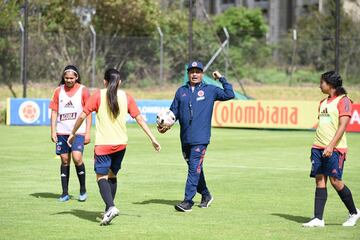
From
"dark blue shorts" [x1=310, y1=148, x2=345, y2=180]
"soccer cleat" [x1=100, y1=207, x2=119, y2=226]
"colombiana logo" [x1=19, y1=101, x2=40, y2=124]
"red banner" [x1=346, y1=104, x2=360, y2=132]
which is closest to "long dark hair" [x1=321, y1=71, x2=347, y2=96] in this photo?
"dark blue shorts" [x1=310, y1=148, x2=345, y2=180]

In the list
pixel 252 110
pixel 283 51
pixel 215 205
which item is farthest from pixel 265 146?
pixel 283 51

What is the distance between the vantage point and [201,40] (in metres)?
44.2

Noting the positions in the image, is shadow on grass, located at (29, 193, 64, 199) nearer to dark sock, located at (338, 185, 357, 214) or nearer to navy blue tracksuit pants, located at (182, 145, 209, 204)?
navy blue tracksuit pants, located at (182, 145, 209, 204)

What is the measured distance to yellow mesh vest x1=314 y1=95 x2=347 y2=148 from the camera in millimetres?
10602

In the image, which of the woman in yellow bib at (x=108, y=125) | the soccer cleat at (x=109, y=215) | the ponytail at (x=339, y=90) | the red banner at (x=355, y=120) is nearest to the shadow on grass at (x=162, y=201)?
the woman in yellow bib at (x=108, y=125)

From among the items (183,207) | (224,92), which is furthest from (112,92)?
(224,92)

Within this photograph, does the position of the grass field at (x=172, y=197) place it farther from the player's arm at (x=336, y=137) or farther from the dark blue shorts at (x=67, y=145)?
the player's arm at (x=336, y=137)

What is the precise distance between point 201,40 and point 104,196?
111 feet

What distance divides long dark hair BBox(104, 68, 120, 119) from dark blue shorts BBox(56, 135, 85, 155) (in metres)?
2.48

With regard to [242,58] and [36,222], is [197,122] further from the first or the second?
[242,58]

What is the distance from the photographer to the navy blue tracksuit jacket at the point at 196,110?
12.2 meters

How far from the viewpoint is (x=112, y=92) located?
10.8 metres

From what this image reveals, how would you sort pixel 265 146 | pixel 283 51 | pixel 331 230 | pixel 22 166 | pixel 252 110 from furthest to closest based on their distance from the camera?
1. pixel 283 51
2. pixel 252 110
3. pixel 265 146
4. pixel 22 166
5. pixel 331 230

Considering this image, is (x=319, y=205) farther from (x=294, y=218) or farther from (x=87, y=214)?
(x=87, y=214)
